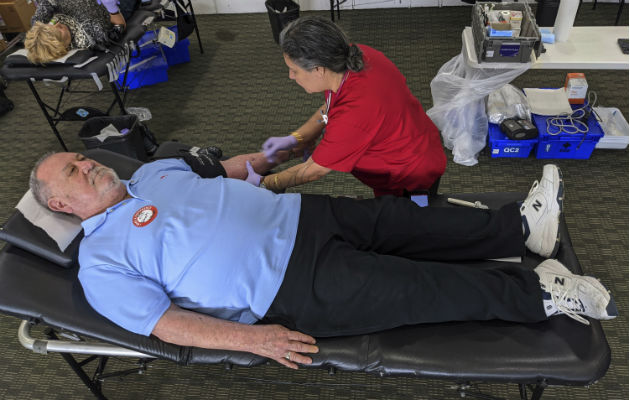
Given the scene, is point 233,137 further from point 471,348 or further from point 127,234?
point 471,348

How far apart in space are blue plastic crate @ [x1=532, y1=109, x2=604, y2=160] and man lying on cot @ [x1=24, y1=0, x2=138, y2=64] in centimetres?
251

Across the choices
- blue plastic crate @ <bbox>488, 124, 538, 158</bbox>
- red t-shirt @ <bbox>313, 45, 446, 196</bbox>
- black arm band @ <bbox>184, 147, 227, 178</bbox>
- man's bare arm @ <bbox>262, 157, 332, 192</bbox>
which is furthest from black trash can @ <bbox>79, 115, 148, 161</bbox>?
blue plastic crate @ <bbox>488, 124, 538, 158</bbox>

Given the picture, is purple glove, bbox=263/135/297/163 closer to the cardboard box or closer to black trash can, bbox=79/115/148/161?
black trash can, bbox=79/115/148/161

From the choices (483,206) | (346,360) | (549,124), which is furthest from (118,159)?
(549,124)

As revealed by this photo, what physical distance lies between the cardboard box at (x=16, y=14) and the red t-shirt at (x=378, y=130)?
3.87 m

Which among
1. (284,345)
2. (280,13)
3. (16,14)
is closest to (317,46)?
(284,345)

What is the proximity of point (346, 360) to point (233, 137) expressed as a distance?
6.46 feet

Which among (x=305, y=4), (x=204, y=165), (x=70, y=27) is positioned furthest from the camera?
(x=305, y=4)

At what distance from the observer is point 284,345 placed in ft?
4.33

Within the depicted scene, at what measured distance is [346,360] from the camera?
1319mm

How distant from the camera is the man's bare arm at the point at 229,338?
1.31 metres

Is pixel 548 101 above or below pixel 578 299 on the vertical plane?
below

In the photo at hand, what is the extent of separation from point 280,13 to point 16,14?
97.4 inches

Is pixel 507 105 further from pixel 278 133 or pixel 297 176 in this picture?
pixel 297 176
